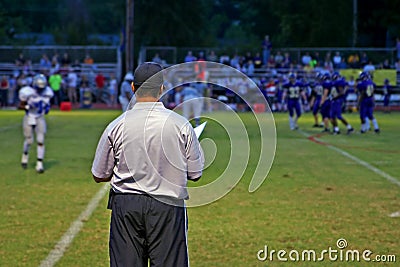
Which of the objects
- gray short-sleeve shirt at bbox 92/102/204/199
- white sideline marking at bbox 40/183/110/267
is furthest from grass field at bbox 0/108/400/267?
gray short-sleeve shirt at bbox 92/102/204/199

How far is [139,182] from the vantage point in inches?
198

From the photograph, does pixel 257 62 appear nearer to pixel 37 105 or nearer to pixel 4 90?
pixel 4 90

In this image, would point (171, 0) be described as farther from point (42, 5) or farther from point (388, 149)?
point (388, 149)

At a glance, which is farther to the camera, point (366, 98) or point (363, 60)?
point (363, 60)

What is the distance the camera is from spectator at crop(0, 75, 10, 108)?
1519 inches

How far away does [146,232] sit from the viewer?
5.03 meters

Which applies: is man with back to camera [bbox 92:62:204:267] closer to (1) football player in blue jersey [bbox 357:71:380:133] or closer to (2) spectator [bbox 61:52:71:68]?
(1) football player in blue jersey [bbox 357:71:380:133]

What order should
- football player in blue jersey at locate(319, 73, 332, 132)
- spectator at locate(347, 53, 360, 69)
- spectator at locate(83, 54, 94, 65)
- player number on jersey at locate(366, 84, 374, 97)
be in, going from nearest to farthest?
football player in blue jersey at locate(319, 73, 332, 132)
player number on jersey at locate(366, 84, 374, 97)
spectator at locate(347, 53, 360, 69)
spectator at locate(83, 54, 94, 65)

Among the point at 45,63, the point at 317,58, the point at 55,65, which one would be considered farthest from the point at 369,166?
the point at 45,63

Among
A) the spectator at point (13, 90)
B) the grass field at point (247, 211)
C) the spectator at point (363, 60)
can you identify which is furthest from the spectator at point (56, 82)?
the grass field at point (247, 211)

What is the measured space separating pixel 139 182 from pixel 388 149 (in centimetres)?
1411

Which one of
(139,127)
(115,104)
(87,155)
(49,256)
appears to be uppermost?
(139,127)

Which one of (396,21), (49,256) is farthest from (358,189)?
(396,21)

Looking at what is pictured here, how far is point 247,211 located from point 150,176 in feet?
17.6
